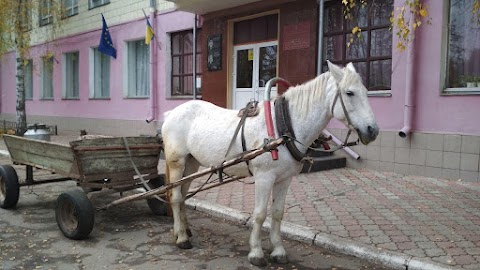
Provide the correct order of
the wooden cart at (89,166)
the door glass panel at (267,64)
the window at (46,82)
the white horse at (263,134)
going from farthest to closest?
the window at (46,82) → the door glass panel at (267,64) → the wooden cart at (89,166) → the white horse at (263,134)

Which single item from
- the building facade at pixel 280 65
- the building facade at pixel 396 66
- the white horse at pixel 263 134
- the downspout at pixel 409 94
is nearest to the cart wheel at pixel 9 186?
the white horse at pixel 263 134

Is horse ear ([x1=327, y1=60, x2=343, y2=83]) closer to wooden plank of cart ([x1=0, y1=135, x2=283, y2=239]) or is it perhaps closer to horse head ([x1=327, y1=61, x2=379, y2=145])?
horse head ([x1=327, y1=61, x2=379, y2=145])

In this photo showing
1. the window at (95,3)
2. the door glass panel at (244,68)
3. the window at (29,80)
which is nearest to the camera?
the door glass panel at (244,68)

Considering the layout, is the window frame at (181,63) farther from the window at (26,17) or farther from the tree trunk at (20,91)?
the tree trunk at (20,91)

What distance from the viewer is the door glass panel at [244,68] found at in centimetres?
1169

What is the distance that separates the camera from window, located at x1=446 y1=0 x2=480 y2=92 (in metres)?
7.86

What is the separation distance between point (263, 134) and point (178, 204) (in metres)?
1.39

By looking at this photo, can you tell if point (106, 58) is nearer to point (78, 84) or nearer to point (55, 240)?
point (78, 84)

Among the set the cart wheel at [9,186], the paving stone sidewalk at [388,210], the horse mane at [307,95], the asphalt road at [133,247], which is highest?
the horse mane at [307,95]

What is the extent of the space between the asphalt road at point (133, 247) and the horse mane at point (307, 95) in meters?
1.55

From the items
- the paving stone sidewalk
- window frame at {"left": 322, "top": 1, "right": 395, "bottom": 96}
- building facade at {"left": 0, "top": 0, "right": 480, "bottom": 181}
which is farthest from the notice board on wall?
the paving stone sidewalk

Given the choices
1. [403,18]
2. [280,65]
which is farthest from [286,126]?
[280,65]

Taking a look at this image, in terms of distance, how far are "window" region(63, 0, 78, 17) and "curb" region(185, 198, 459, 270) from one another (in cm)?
1537

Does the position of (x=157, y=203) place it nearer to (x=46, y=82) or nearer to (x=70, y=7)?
(x=70, y=7)
